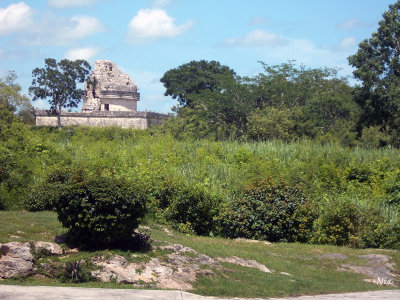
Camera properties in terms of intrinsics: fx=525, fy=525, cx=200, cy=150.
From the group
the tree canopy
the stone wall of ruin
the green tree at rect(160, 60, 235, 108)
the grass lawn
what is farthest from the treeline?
the grass lawn

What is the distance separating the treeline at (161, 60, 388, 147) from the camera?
32906mm

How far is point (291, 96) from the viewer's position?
130 ft

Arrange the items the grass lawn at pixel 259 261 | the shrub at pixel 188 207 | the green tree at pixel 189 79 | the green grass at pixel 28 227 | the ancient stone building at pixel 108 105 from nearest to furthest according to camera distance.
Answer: the grass lawn at pixel 259 261
the green grass at pixel 28 227
the shrub at pixel 188 207
the ancient stone building at pixel 108 105
the green tree at pixel 189 79

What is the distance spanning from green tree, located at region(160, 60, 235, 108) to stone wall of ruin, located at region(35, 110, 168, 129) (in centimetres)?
1543

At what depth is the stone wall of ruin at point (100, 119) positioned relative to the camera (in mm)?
40094

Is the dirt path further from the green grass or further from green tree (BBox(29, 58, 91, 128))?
green tree (BBox(29, 58, 91, 128))

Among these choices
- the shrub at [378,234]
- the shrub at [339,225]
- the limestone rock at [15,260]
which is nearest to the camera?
the limestone rock at [15,260]

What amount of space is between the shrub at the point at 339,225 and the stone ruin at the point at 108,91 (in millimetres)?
29795

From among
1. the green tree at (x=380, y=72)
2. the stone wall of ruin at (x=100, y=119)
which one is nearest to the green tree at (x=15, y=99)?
the stone wall of ruin at (x=100, y=119)

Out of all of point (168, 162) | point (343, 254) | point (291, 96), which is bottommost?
point (343, 254)

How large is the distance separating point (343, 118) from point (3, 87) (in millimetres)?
26873

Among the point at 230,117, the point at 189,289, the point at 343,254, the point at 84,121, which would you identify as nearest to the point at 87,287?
the point at 189,289

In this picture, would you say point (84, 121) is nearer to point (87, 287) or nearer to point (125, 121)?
point (125, 121)

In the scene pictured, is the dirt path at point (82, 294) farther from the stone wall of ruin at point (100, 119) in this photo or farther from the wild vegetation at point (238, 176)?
the stone wall of ruin at point (100, 119)
